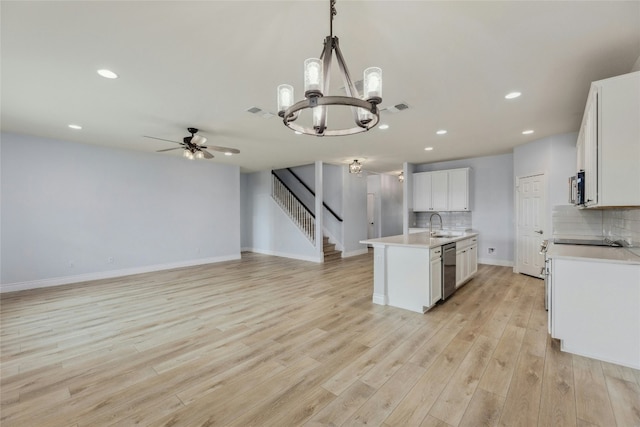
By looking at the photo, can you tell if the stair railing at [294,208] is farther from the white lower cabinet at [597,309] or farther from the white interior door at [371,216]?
the white lower cabinet at [597,309]

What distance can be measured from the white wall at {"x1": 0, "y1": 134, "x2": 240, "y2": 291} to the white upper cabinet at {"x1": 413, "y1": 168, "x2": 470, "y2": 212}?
5664 millimetres

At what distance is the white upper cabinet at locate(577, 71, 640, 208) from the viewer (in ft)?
7.07

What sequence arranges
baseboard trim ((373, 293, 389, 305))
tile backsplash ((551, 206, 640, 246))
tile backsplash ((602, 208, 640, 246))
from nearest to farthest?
1. tile backsplash ((602, 208, 640, 246))
2. tile backsplash ((551, 206, 640, 246))
3. baseboard trim ((373, 293, 389, 305))

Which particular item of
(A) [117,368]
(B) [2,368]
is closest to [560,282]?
(A) [117,368]

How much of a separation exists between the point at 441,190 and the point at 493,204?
1248 millimetres

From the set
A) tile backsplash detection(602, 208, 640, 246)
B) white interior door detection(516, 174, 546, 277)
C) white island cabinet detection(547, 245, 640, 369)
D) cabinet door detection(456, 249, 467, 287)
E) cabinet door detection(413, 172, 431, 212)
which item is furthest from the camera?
cabinet door detection(413, 172, 431, 212)

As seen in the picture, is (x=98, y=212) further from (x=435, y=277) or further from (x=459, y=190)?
(x=459, y=190)

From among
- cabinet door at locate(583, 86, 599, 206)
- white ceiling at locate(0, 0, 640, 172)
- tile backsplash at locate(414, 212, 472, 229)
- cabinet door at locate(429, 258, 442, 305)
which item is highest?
white ceiling at locate(0, 0, 640, 172)

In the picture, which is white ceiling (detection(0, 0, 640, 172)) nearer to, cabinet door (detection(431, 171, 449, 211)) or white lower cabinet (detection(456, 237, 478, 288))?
white lower cabinet (detection(456, 237, 478, 288))

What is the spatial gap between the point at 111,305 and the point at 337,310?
3.43 m

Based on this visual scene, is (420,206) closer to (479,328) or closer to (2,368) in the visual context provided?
(479,328)

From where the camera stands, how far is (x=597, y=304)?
249 centimetres

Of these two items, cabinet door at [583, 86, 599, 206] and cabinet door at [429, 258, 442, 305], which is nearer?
cabinet door at [583, 86, 599, 206]

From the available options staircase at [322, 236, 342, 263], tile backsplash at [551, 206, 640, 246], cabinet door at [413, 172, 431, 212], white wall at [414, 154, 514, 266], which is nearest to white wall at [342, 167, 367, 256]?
staircase at [322, 236, 342, 263]
